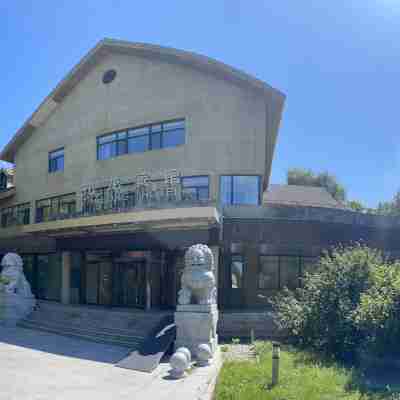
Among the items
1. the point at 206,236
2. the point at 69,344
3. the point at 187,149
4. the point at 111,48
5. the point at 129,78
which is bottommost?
the point at 69,344

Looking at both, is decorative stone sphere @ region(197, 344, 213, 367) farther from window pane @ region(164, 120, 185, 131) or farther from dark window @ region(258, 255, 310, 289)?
window pane @ region(164, 120, 185, 131)

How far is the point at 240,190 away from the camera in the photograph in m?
17.8

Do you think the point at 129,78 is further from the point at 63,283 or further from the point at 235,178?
the point at 63,283

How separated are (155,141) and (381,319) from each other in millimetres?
13636

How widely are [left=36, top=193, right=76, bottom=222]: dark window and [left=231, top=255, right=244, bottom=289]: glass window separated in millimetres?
9648

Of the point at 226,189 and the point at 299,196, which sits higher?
the point at 299,196

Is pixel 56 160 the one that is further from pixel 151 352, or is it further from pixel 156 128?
pixel 151 352

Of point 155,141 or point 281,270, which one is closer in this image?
point 281,270

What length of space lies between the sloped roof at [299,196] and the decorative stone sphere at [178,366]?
18.9 metres

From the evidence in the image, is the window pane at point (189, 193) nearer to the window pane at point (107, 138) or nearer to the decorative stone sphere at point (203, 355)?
the window pane at point (107, 138)

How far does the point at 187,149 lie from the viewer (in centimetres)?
1855

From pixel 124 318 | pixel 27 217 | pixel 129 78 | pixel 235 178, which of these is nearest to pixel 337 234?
pixel 235 178

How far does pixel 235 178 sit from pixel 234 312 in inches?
232

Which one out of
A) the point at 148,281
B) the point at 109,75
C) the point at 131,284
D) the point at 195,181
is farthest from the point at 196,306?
the point at 109,75
